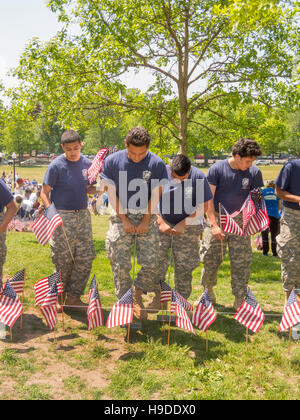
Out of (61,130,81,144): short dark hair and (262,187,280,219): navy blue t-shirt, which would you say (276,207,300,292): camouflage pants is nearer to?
(61,130,81,144): short dark hair

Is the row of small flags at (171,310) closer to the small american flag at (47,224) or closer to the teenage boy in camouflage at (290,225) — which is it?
the small american flag at (47,224)

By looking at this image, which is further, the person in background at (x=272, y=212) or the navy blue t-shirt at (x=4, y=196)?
the person in background at (x=272, y=212)

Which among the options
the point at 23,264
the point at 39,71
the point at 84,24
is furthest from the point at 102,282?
the point at 84,24

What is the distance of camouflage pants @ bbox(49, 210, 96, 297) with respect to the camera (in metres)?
5.30

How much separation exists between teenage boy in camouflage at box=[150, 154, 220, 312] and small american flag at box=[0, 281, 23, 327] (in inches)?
66.4

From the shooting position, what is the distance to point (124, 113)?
1230cm

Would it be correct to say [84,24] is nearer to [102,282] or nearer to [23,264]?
[23,264]

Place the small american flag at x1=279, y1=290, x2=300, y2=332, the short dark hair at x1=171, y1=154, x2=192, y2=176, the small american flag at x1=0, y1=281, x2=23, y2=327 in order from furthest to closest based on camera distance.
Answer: the short dark hair at x1=171, y1=154, x2=192, y2=176
the small american flag at x1=0, y1=281, x2=23, y2=327
the small american flag at x1=279, y1=290, x2=300, y2=332

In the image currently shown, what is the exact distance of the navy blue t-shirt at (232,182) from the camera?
5.45m

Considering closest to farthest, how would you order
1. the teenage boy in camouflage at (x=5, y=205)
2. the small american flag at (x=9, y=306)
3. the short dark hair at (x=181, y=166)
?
1. the small american flag at (x=9, y=306)
2. the teenage boy in camouflage at (x=5, y=205)
3. the short dark hair at (x=181, y=166)

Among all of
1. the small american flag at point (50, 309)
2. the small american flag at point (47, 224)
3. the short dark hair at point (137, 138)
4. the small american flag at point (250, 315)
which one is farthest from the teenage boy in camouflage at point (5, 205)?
the small american flag at point (250, 315)

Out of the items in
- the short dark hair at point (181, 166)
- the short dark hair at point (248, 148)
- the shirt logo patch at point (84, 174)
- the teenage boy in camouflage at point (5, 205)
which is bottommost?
the teenage boy in camouflage at point (5, 205)

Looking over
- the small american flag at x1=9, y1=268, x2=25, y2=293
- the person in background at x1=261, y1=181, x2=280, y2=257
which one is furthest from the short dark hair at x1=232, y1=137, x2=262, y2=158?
the person in background at x1=261, y1=181, x2=280, y2=257

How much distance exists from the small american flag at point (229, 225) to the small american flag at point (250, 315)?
100 centimetres
